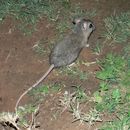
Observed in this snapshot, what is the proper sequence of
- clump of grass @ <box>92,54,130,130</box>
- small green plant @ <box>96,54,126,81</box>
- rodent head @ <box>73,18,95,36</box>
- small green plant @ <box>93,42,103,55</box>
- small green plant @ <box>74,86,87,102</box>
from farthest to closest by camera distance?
rodent head @ <box>73,18,95,36</box> → small green plant @ <box>93,42,103,55</box> → small green plant @ <box>96,54,126,81</box> → small green plant @ <box>74,86,87,102</box> → clump of grass @ <box>92,54,130,130</box>

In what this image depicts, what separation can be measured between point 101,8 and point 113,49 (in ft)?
3.95

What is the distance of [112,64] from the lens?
670cm

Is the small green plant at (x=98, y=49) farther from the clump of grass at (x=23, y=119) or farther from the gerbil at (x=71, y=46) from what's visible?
the clump of grass at (x=23, y=119)

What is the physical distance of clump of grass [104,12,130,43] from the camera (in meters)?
7.29

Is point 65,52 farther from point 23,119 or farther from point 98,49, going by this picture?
point 23,119

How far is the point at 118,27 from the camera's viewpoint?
24.7ft

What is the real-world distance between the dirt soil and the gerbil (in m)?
0.18

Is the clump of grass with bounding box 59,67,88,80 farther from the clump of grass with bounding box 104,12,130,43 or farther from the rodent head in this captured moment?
the clump of grass with bounding box 104,12,130,43

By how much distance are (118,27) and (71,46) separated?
1161mm

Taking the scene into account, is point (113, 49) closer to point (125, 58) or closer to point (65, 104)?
point (125, 58)

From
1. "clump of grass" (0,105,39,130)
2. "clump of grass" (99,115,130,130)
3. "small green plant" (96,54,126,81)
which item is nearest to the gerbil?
"clump of grass" (0,105,39,130)

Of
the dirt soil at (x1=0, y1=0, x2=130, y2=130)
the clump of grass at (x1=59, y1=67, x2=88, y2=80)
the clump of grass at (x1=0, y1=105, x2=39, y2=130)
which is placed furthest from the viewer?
the clump of grass at (x1=59, y1=67, x2=88, y2=80)

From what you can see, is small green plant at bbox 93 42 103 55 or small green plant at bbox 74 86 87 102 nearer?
small green plant at bbox 74 86 87 102

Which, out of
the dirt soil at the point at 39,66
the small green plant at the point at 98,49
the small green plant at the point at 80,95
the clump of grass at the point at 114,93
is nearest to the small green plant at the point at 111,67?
the clump of grass at the point at 114,93
